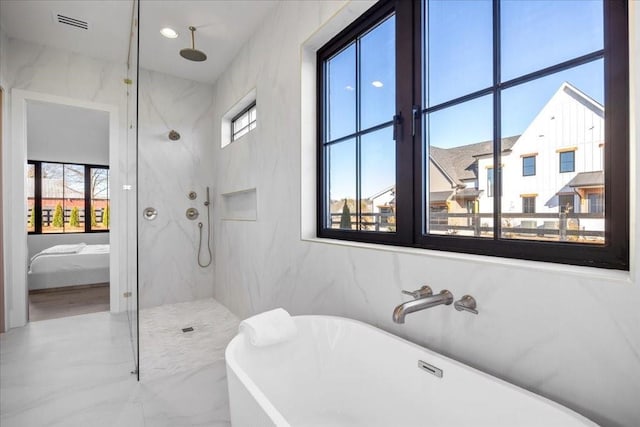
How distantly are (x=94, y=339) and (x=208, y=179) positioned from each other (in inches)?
79.9

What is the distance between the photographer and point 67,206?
5805 mm

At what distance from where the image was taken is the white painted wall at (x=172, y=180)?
11.6 feet

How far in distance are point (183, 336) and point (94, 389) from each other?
2.71 feet

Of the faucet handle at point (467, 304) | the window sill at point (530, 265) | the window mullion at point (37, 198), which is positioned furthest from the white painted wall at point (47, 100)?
the window mullion at point (37, 198)

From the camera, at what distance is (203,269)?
3.88 m

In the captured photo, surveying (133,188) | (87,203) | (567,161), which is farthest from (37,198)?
(567,161)

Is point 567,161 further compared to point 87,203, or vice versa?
point 87,203

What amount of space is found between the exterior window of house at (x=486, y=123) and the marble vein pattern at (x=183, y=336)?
151 cm

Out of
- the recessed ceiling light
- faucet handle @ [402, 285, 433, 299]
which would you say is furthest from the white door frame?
faucet handle @ [402, 285, 433, 299]

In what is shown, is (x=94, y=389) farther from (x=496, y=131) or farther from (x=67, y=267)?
(x=67, y=267)

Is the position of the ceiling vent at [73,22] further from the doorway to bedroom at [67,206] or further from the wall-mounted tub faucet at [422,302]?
the wall-mounted tub faucet at [422,302]

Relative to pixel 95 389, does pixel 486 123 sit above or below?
above

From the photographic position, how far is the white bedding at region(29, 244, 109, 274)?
425 cm

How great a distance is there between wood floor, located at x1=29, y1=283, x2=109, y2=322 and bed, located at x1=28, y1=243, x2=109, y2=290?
3.7 inches
